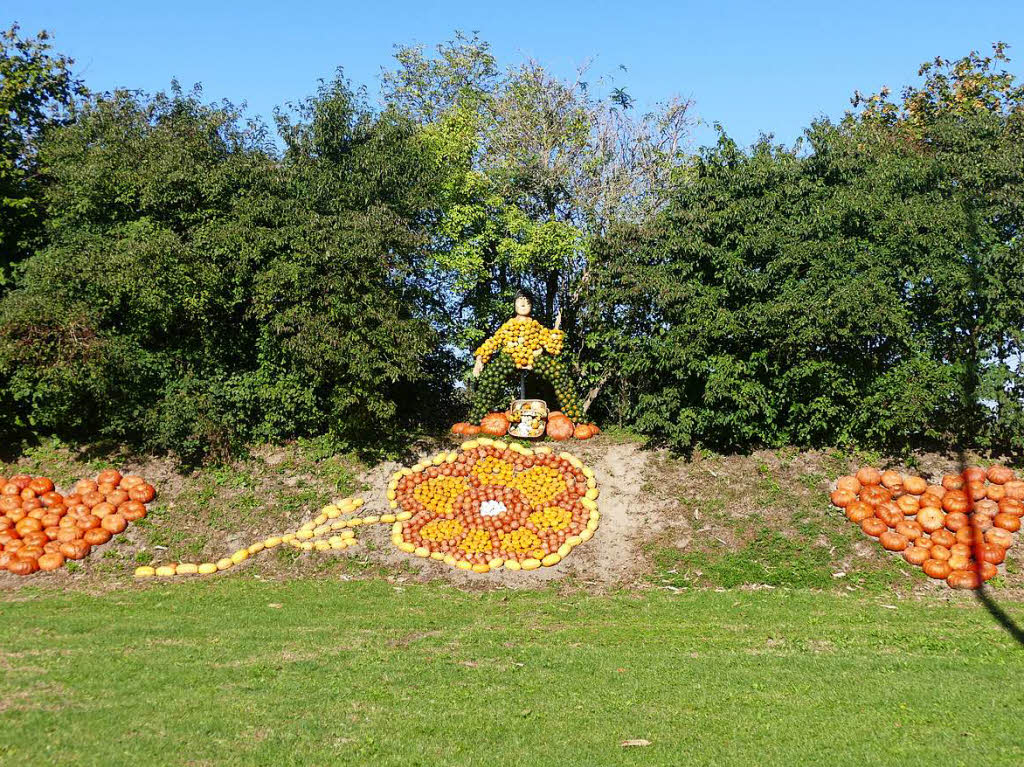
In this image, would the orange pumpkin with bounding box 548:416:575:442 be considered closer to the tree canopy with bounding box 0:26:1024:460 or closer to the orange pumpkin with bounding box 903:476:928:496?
the tree canopy with bounding box 0:26:1024:460

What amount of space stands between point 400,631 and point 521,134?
449 inches

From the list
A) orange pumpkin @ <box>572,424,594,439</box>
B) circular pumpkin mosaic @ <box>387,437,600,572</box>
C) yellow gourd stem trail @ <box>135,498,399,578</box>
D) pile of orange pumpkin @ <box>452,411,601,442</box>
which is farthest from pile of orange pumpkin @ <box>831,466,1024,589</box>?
yellow gourd stem trail @ <box>135,498,399,578</box>

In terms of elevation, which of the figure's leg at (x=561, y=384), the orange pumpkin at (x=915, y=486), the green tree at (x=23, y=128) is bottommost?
the orange pumpkin at (x=915, y=486)

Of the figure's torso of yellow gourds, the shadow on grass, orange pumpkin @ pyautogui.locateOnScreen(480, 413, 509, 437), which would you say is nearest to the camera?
the shadow on grass

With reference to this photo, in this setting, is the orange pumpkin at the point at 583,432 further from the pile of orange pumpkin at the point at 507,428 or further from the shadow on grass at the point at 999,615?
the shadow on grass at the point at 999,615

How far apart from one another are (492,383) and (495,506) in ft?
9.62

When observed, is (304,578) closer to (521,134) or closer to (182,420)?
(182,420)

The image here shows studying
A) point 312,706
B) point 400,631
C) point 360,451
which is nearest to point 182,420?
point 360,451

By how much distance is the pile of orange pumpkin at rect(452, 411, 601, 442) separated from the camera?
16.0 meters

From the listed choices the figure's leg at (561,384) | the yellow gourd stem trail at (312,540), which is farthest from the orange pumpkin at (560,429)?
the yellow gourd stem trail at (312,540)

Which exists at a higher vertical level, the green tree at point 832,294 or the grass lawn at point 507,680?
the green tree at point 832,294

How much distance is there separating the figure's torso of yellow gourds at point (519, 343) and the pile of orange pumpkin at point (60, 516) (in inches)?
241

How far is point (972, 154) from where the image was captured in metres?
14.5

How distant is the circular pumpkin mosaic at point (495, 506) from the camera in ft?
41.9
